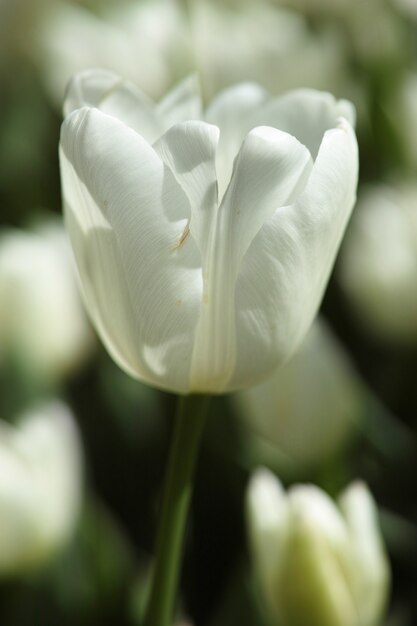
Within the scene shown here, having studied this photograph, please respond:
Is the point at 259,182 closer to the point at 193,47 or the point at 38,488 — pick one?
the point at 38,488

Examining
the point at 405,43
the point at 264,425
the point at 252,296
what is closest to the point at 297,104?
the point at 252,296

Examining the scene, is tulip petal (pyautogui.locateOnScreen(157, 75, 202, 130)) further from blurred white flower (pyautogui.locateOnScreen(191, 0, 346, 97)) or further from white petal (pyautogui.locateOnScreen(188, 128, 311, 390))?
blurred white flower (pyautogui.locateOnScreen(191, 0, 346, 97))

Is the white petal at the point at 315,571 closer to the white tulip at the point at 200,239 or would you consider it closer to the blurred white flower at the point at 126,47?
the white tulip at the point at 200,239

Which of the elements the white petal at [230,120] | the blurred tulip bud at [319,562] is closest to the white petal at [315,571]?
the blurred tulip bud at [319,562]

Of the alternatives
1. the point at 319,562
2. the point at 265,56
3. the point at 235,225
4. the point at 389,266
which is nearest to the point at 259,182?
the point at 235,225

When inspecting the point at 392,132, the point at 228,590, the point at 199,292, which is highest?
the point at 199,292

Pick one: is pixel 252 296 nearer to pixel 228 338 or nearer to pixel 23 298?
pixel 228 338

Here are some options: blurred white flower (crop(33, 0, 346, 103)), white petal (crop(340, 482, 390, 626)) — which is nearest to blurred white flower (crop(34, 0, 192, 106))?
blurred white flower (crop(33, 0, 346, 103))
